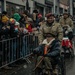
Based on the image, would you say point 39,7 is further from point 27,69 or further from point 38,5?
point 27,69

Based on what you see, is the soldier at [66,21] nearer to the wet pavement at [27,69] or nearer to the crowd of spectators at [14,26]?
the crowd of spectators at [14,26]

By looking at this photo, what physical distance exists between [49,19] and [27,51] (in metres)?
5.10

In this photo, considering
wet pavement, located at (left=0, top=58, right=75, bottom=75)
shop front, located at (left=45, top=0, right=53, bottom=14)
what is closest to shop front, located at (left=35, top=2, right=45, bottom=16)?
shop front, located at (left=45, top=0, right=53, bottom=14)

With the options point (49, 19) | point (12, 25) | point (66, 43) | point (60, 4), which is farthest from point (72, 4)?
point (49, 19)

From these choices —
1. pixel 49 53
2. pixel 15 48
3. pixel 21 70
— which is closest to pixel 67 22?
pixel 15 48

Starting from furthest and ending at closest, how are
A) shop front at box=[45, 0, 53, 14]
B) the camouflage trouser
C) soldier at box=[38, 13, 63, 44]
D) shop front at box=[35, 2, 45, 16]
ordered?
shop front at box=[45, 0, 53, 14] → shop front at box=[35, 2, 45, 16] → soldier at box=[38, 13, 63, 44] → the camouflage trouser

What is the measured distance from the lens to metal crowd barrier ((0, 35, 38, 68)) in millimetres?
11038

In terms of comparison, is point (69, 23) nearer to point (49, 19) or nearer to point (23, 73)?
point (23, 73)

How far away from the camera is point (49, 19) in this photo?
8.59 m

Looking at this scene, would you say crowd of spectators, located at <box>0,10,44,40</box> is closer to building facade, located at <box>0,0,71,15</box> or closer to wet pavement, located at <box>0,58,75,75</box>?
wet pavement, located at <box>0,58,75,75</box>

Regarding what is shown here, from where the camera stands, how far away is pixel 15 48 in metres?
12.1

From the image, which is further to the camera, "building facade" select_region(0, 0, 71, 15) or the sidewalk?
"building facade" select_region(0, 0, 71, 15)

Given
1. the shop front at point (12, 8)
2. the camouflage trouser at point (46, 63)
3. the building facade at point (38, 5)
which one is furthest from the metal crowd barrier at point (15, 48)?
the shop front at point (12, 8)

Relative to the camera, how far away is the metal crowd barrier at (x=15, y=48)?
36.2 ft
